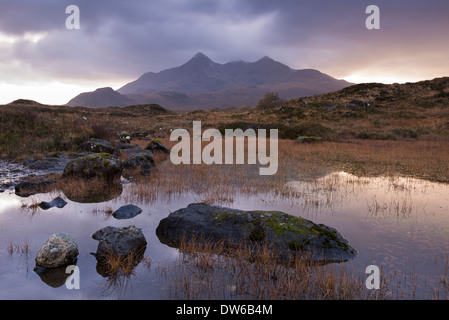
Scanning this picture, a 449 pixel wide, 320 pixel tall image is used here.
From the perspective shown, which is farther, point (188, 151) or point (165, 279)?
point (188, 151)

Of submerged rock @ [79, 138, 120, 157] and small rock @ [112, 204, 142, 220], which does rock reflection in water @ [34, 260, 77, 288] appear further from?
submerged rock @ [79, 138, 120, 157]

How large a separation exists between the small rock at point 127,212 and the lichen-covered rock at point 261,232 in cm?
156

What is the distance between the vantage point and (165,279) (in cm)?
486

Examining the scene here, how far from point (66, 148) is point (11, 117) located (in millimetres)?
7049

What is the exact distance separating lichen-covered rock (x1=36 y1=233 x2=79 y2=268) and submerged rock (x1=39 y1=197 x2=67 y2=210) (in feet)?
12.8

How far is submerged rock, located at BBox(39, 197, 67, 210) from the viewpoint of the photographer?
8689mm

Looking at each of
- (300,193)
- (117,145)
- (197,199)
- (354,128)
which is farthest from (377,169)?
(354,128)

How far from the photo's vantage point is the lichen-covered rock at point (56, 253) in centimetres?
519

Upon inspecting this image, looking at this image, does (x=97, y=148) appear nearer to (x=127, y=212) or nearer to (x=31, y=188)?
(x=31, y=188)

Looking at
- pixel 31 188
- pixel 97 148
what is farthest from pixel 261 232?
pixel 97 148

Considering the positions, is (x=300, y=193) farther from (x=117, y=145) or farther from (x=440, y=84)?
(x=440, y=84)

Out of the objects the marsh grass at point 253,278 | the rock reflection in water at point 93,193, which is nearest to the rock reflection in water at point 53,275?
the marsh grass at point 253,278

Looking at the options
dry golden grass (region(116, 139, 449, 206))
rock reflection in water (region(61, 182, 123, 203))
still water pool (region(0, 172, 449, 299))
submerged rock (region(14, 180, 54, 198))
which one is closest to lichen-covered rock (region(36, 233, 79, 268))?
still water pool (region(0, 172, 449, 299))

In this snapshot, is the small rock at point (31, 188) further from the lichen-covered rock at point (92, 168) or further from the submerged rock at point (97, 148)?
the submerged rock at point (97, 148)
